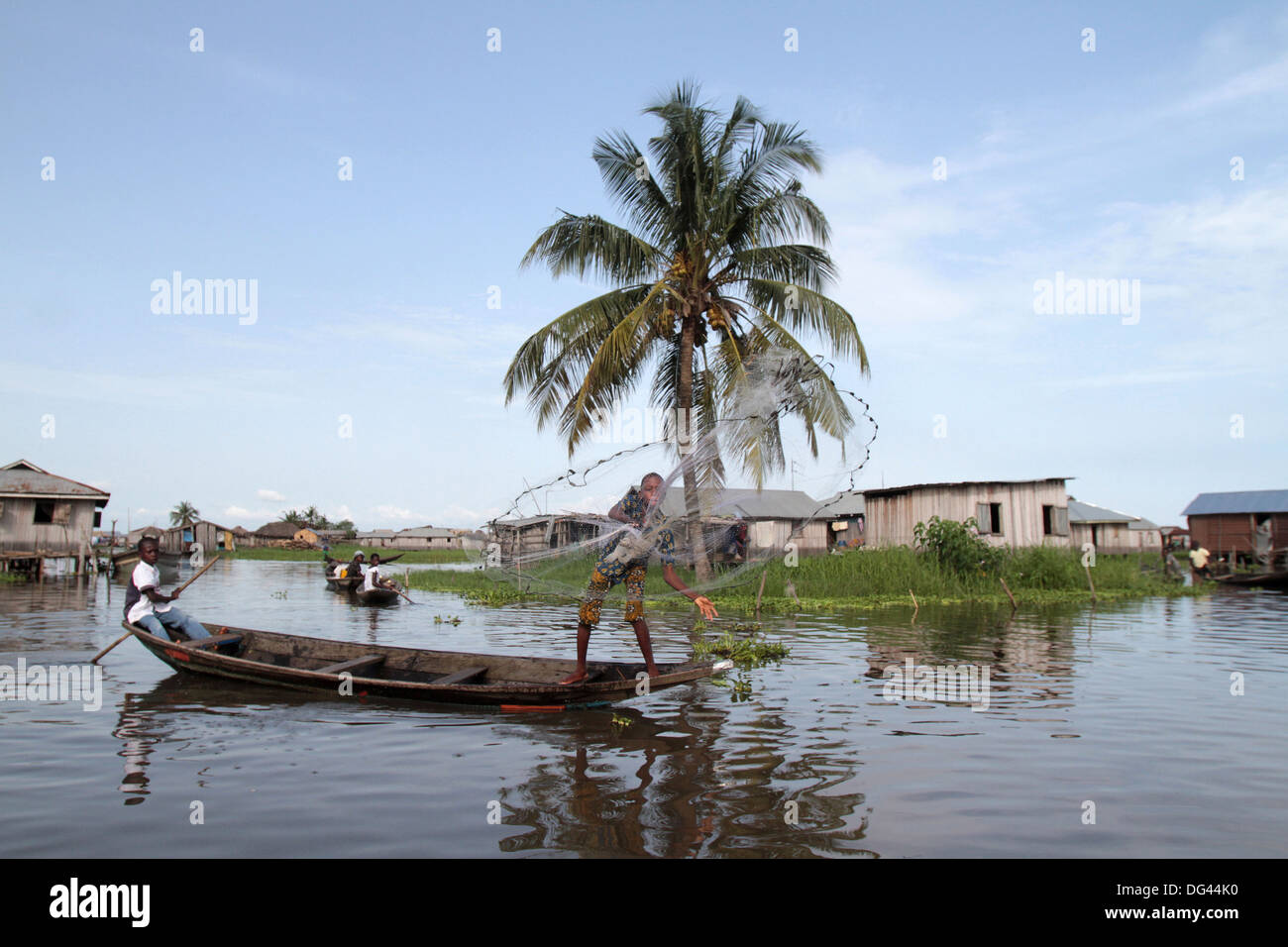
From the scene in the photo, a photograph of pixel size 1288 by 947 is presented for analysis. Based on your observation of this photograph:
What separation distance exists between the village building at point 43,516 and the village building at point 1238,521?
143ft

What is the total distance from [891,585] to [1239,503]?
26.5 meters

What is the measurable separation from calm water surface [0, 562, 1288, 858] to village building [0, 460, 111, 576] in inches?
970

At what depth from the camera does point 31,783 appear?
511 centimetres

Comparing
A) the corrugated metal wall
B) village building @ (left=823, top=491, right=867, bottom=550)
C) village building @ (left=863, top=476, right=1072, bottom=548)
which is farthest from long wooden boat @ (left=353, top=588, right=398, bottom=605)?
village building @ (left=823, top=491, right=867, bottom=550)

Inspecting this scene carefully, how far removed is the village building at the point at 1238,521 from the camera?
33.7m

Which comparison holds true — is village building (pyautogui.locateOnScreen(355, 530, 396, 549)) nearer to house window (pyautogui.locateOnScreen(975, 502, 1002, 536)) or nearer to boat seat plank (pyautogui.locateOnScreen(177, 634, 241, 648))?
house window (pyautogui.locateOnScreen(975, 502, 1002, 536))

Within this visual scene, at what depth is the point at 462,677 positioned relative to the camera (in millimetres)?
7785

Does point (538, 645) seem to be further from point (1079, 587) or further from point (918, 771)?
point (1079, 587)

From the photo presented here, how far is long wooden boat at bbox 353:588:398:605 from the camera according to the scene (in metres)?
18.9

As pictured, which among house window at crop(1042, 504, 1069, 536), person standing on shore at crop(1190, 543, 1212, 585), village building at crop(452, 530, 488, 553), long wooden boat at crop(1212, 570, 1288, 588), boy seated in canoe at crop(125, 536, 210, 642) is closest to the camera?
boy seated in canoe at crop(125, 536, 210, 642)
